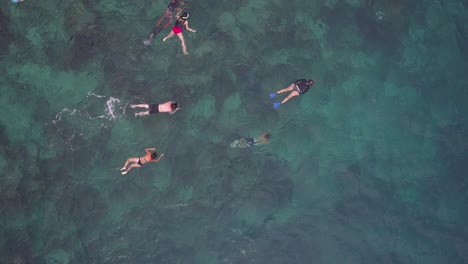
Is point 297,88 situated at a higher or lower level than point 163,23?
lower

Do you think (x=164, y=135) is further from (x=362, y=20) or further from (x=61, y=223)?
(x=362, y=20)

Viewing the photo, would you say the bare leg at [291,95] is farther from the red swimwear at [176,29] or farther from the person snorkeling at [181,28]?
the red swimwear at [176,29]

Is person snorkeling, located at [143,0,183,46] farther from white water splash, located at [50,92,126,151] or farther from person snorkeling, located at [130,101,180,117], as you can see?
white water splash, located at [50,92,126,151]

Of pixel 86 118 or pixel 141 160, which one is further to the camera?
pixel 86 118

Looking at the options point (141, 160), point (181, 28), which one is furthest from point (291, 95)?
point (141, 160)

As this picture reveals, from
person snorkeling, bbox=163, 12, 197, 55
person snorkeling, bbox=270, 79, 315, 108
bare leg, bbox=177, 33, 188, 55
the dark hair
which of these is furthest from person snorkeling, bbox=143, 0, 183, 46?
person snorkeling, bbox=270, 79, 315, 108

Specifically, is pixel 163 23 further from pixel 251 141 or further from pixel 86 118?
pixel 251 141
